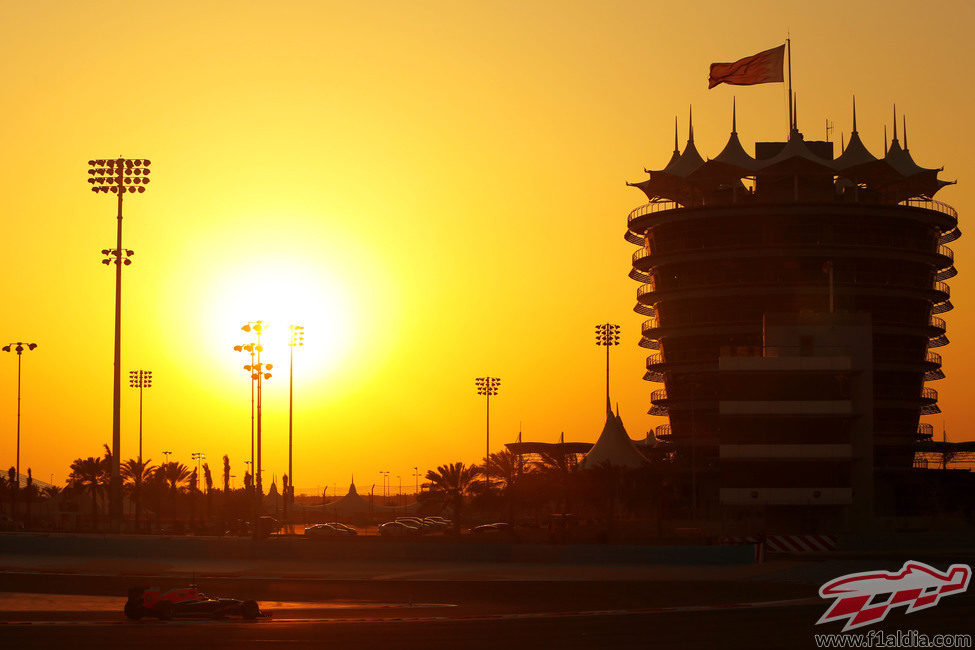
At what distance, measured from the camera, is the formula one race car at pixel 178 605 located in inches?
1391

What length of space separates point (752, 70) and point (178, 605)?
73165mm

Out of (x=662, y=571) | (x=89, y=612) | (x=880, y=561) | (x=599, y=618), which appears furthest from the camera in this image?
(x=880, y=561)

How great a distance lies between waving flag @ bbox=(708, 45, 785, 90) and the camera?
96188 mm

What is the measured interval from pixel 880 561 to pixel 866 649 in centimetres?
3207

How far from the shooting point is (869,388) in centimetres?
10006

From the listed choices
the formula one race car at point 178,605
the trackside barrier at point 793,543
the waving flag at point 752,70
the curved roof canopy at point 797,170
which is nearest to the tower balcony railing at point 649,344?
the curved roof canopy at point 797,170

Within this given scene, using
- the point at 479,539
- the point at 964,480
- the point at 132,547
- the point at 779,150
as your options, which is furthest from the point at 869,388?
the point at 132,547

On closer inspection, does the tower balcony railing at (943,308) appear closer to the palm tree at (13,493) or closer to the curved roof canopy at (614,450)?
the curved roof canopy at (614,450)

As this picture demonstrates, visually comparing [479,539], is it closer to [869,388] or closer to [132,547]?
[132,547]

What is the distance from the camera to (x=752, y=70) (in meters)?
97.2

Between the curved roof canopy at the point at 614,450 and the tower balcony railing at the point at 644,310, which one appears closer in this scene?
the curved roof canopy at the point at 614,450

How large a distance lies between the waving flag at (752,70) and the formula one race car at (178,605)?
71.0m

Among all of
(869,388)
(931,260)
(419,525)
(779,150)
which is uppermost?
(779,150)

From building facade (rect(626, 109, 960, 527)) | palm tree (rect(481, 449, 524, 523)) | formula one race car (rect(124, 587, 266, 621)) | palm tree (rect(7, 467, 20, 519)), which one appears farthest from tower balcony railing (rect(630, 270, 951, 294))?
formula one race car (rect(124, 587, 266, 621))
